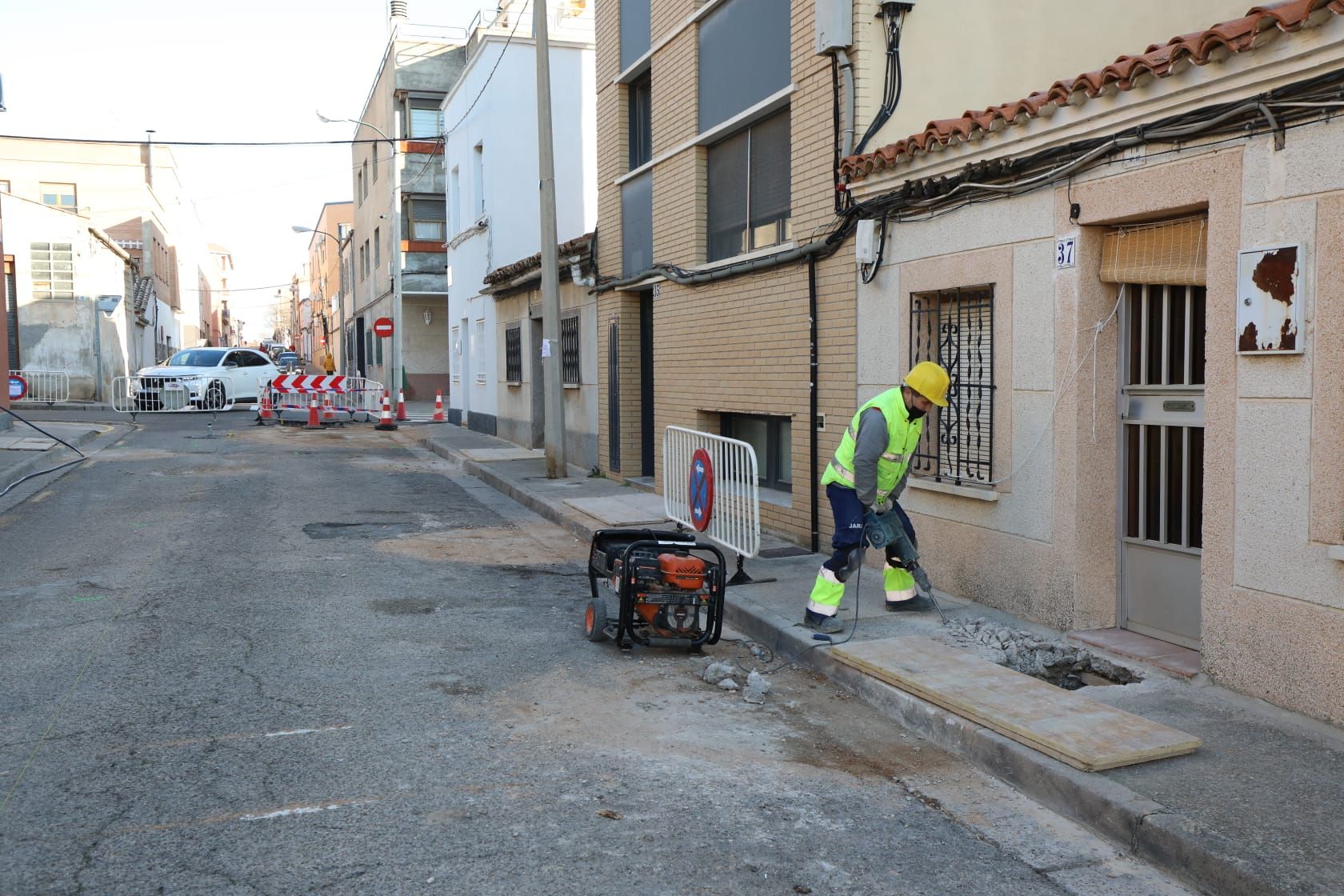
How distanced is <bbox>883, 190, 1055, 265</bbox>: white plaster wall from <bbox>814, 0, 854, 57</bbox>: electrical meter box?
1.66 m

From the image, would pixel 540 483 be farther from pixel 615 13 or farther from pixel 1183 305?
pixel 1183 305

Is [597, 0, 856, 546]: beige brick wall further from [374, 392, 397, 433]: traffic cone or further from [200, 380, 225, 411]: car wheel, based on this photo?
[200, 380, 225, 411]: car wheel

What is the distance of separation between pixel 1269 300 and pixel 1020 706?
7.22 feet

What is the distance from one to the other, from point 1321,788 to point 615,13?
40.8ft

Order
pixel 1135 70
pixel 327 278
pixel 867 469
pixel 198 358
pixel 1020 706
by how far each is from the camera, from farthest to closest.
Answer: pixel 327 278 → pixel 198 358 → pixel 867 469 → pixel 1135 70 → pixel 1020 706

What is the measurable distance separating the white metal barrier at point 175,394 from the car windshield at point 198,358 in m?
0.95

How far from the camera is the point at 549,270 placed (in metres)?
14.9

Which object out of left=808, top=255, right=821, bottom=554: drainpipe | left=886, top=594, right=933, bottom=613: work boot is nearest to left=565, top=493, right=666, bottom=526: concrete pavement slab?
left=808, top=255, right=821, bottom=554: drainpipe

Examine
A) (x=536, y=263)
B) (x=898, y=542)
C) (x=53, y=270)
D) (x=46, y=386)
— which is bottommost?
(x=898, y=542)

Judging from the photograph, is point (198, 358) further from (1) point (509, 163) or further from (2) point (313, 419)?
(1) point (509, 163)

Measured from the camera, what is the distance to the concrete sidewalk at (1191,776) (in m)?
3.83

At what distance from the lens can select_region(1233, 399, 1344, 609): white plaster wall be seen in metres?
5.17

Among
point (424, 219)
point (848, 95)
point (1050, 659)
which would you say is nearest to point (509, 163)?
point (848, 95)

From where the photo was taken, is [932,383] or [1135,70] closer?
[1135,70]
